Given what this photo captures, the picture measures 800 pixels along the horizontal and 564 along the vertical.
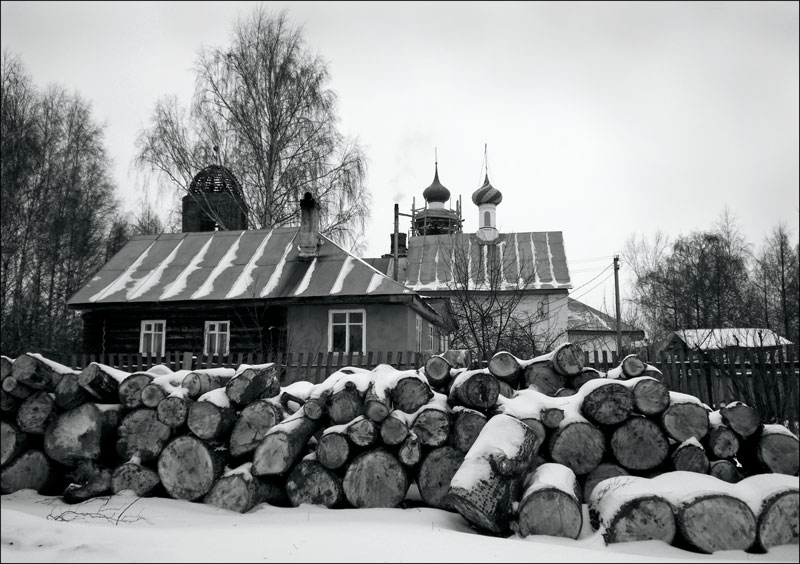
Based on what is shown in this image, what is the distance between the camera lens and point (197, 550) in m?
3.46

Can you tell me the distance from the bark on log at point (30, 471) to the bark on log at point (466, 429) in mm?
4143

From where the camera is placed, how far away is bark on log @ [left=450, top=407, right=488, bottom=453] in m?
5.19

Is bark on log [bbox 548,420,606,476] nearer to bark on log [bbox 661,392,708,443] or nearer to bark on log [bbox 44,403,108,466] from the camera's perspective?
bark on log [bbox 661,392,708,443]

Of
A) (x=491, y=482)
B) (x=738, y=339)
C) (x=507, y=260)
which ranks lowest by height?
(x=491, y=482)

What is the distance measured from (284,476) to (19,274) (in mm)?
18902

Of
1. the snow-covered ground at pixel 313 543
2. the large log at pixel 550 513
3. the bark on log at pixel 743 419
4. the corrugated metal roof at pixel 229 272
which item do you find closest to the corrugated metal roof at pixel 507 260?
the corrugated metal roof at pixel 229 272

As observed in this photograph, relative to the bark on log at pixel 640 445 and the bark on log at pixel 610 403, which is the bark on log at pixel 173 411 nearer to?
the bark on log at pixel 610 403

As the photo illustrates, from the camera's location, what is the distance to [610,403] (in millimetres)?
4988

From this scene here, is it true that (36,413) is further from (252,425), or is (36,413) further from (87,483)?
(252,425)

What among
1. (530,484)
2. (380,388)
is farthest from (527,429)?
(380,388)

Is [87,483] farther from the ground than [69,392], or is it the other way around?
[69,392]

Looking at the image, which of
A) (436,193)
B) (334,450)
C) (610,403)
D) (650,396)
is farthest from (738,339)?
(436,193)

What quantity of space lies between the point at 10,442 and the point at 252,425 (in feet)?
8.24

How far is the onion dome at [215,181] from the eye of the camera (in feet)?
63.9
